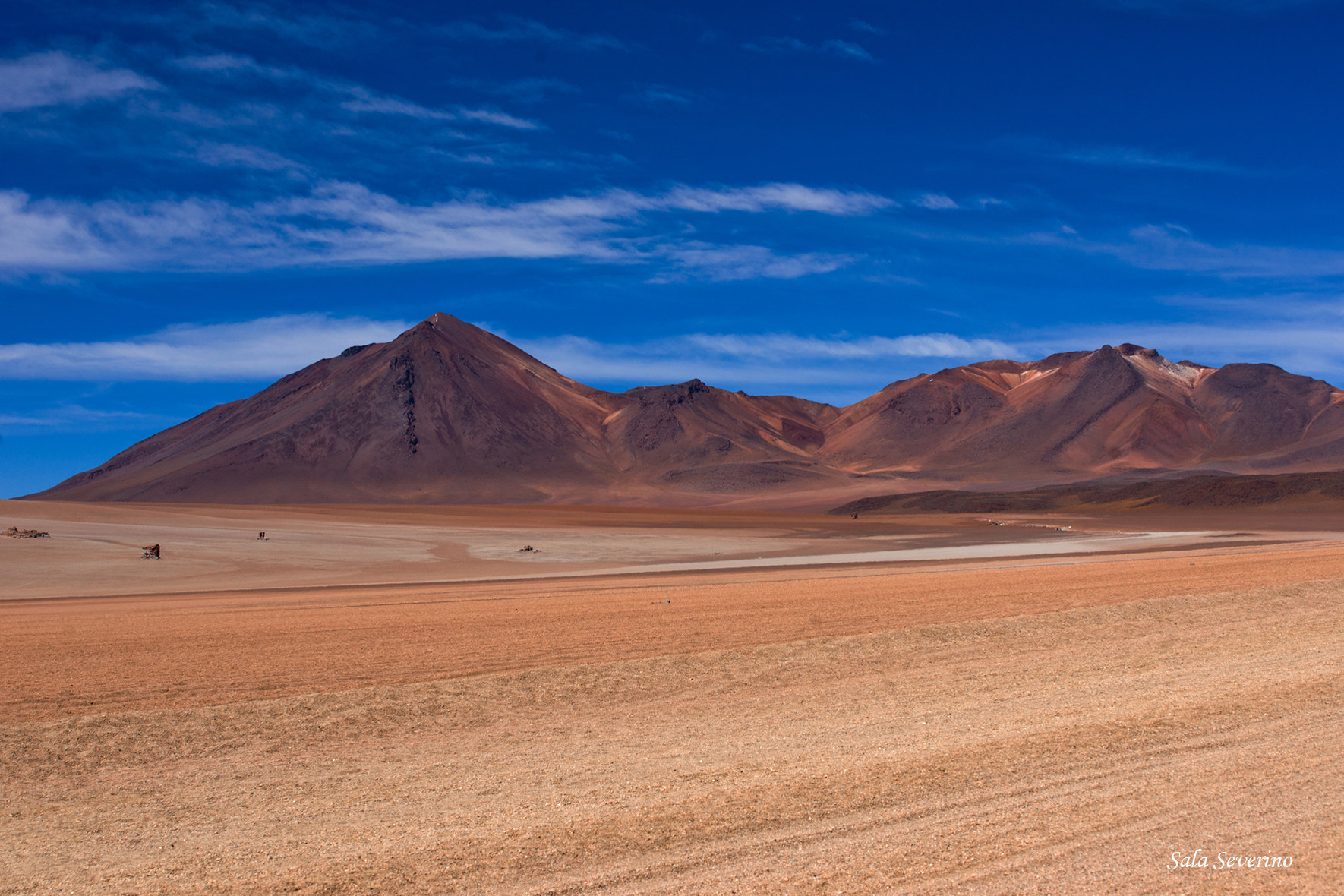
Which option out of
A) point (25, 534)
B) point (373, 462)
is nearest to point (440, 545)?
point (25, 534)

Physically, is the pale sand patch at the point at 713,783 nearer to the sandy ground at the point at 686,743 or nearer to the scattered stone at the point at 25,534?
the sandy ground at the point at 686,743

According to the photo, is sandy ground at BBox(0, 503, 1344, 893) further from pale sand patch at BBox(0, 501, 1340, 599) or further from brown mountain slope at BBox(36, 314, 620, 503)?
brown mountain slope at BBox(36, 314, 620, 503)

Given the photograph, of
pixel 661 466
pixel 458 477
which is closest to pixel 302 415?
pixel 458 477

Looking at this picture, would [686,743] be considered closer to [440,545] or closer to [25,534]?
[25,534]

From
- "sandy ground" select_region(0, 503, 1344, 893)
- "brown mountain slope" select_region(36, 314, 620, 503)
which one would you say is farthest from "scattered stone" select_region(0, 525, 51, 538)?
"brown mountain slope" select_region(36, 314, 620, 503)

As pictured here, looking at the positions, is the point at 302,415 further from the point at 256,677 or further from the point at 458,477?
the point at 256,677

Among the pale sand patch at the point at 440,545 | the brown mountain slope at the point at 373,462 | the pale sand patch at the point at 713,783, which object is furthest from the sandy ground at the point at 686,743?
the brown mountain slope at the point at 373,462

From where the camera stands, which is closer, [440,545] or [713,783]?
[713,783]

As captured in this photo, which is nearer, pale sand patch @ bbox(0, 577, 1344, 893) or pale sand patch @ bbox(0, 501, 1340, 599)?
pale sand patch @ bbox(0, 577, 1344, 893)
